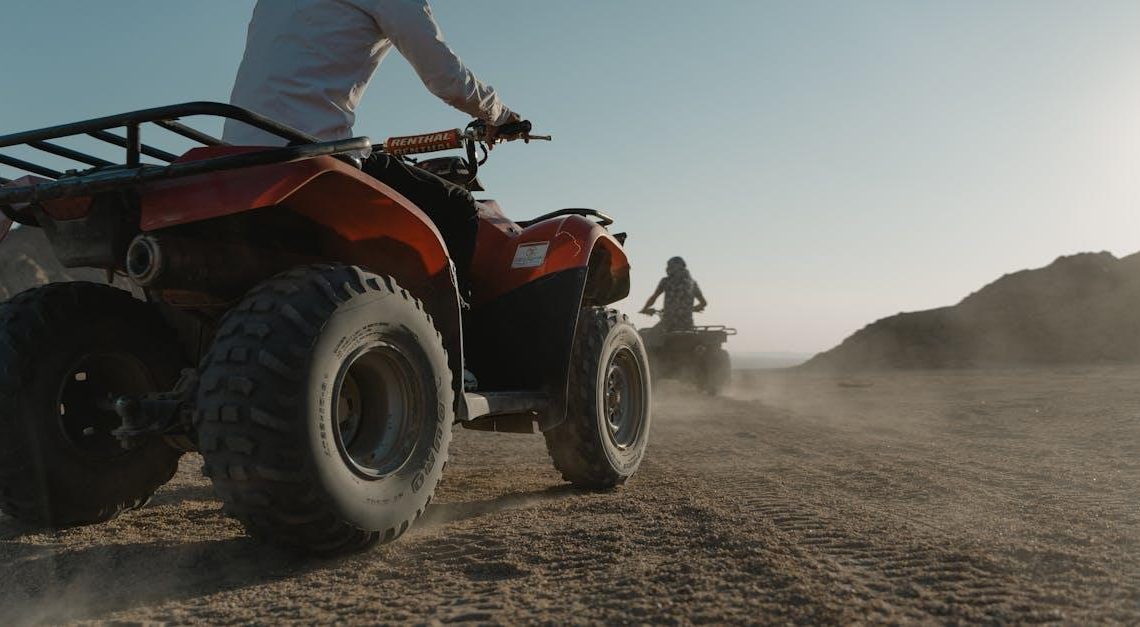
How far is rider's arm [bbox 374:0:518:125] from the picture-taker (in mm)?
3291

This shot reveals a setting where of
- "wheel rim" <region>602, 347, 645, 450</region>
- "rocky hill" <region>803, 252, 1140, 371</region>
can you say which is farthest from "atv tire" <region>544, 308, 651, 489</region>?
"rocky hill" <region>803, 252, 1140, 371</region>

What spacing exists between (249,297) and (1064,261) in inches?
1326

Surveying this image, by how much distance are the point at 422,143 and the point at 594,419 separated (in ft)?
5.24

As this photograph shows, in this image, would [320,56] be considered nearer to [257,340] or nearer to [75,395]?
[257,340]

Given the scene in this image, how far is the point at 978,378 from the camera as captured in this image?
1723 cm

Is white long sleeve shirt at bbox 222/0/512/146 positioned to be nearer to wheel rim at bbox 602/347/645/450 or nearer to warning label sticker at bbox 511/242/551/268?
warning label sticker at bbox 511/242/551/268

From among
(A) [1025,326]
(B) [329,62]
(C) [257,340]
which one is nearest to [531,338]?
(B) [329,62]

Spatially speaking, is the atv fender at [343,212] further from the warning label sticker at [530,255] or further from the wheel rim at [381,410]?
the warning label sticker at [530,255]

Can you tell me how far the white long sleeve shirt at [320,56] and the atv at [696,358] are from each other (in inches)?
437

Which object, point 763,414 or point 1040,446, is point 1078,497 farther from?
point 763,414

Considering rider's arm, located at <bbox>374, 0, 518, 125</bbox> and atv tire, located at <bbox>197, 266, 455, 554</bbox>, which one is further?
rider's arm, located at <bbox>374, 0, 518, 125</bbox>

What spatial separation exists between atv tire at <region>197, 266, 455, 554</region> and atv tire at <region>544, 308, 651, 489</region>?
1.25 meters

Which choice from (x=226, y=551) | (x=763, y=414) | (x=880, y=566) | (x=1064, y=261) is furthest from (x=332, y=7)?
(x=1064, y=261)

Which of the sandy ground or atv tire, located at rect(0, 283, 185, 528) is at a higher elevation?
atv tire, located at rect(0, 283, 185, 528)
